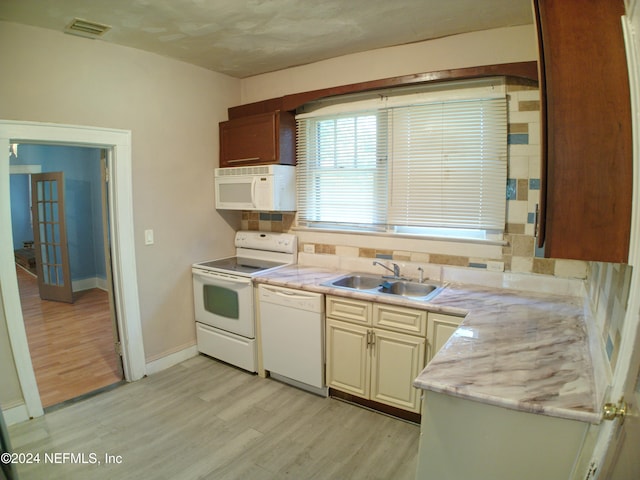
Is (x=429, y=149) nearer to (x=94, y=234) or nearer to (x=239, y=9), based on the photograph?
(x=239, y=9)

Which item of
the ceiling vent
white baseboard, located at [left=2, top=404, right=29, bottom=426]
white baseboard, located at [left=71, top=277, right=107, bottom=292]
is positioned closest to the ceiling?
the ceiling vent

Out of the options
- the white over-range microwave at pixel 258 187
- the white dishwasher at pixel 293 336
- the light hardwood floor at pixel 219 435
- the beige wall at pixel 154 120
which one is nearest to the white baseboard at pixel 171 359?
the beige wall at pixel 154 120

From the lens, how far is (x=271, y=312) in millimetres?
2820

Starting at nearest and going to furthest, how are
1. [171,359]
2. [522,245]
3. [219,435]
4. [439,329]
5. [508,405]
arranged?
[508,405], [439,329], [219,435], [522,245], [171,359]

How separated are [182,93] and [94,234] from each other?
3.88 m

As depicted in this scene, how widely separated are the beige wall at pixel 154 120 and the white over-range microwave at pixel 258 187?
19cm

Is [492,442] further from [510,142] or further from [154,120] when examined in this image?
[154,120]

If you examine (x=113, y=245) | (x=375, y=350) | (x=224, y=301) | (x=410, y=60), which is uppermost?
(x=410, y=60)

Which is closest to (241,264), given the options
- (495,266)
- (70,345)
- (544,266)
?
(70,345)

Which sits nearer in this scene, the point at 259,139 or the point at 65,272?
the point at 259,139

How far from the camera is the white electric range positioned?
9.75ft

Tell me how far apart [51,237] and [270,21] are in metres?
4.66

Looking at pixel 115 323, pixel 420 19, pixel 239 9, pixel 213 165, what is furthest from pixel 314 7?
pixel 115 323

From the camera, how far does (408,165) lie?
273 centimetres
